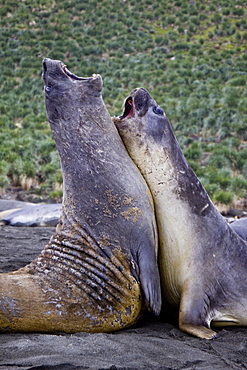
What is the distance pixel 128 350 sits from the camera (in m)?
2.60

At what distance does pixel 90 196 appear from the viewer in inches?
135

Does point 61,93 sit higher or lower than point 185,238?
higher

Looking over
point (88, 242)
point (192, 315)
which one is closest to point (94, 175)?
point (88, 242)

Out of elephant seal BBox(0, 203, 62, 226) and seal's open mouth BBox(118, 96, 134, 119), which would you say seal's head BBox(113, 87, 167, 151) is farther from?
elephant seal BBox(0, 203, 62, 226)

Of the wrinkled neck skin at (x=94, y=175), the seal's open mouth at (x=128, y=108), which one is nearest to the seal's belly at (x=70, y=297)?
the wrinkled neck skin at (x=94, y=175)

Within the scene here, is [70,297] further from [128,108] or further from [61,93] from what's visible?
[128,108]

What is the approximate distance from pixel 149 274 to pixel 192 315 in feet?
1.40

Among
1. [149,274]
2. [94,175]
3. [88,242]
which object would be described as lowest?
[149,274]

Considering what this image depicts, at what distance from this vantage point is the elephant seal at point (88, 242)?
9.77ft

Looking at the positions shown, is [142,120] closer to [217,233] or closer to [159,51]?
[217,233]

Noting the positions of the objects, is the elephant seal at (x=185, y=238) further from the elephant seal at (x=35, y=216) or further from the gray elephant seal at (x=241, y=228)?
the elephant seal at (x=35, y=216)

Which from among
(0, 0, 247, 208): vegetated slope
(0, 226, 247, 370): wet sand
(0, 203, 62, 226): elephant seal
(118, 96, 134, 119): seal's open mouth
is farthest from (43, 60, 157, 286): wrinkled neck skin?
(0, 0, 247, 208): vegetated slope

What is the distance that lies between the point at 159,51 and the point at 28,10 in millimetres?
11500

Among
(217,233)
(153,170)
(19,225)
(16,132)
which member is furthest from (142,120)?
(16,132)
